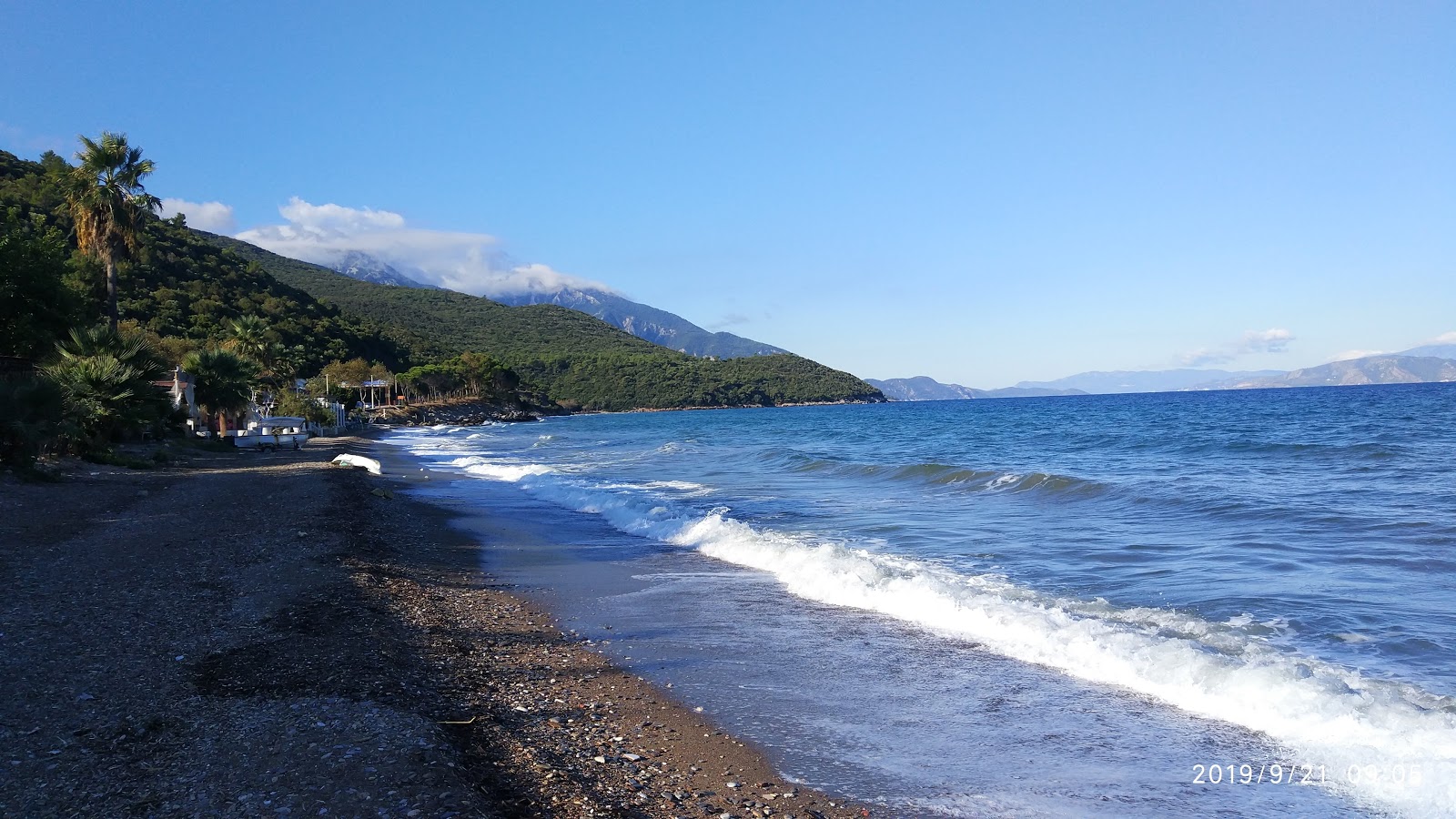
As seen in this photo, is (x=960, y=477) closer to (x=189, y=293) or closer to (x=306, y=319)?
(x=189, y=293)

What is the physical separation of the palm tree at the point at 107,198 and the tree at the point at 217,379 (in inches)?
145

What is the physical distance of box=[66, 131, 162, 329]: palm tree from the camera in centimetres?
3127

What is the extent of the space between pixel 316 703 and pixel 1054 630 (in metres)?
5.84

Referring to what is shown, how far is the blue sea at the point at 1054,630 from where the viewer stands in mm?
4727

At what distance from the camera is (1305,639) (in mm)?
7035

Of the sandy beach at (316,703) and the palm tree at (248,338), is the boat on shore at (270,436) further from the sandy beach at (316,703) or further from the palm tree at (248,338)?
the sandy beach at (316,703)

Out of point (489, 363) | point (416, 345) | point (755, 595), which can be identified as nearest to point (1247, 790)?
point (755, 595)

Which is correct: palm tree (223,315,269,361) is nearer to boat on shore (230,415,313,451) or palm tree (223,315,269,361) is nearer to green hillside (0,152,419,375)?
green hillside (0,152,419,375)

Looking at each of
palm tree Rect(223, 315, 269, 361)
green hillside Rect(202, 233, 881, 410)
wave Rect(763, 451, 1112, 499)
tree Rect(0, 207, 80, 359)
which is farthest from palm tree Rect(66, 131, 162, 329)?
green hillside Rect(202, 233, 881, 410)

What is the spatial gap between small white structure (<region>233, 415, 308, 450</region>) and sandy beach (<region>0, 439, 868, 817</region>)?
2448 centimetres

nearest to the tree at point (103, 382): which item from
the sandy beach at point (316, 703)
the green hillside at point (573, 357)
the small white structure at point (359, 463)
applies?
the small white structure at point (359, 463)

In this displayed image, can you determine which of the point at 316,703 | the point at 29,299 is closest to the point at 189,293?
the point at 29,299

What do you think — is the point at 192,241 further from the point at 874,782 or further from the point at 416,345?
the point at 874,782

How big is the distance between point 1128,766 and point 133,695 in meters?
5.87
